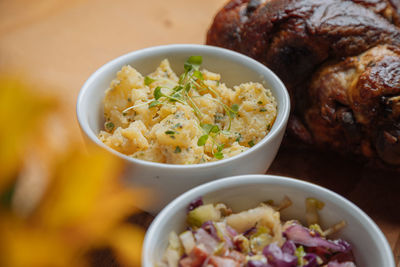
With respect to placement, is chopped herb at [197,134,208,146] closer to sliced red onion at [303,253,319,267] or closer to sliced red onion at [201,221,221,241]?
sliced red onion at [201,221,221,241]

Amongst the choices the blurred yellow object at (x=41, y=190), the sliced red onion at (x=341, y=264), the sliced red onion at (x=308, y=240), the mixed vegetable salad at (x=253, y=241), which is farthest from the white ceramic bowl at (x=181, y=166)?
the blurred yellow object at (x=41, y=190)

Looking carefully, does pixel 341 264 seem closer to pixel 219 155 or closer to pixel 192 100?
pixel 219 155

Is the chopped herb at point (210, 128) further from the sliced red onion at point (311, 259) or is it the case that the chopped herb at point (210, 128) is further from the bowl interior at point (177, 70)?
the sliced red onion at point (311, 259)

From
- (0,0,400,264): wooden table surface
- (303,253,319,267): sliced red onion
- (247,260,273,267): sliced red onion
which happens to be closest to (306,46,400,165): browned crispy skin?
(0,0,400,264): wooden table surface

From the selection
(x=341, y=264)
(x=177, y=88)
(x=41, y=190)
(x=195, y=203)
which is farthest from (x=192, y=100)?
(x=41, y=190)

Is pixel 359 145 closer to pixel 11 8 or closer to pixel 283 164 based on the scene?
pixel 283 164

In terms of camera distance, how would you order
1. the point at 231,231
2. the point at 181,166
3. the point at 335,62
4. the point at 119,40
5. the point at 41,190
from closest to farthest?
the point at 41,190 → the point at 231,231 → the point at 181,166 → the point at 335,62 → the point at 119,40
